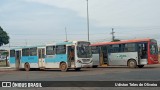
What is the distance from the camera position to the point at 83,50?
30328 mm

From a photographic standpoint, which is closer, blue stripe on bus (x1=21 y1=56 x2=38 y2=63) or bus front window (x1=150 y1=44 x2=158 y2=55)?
bus front window (x1=150 y1=44 x2=158 y2=55)

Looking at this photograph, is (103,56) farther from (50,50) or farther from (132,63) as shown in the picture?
(50,50)

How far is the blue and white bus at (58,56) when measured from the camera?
29.9 metres

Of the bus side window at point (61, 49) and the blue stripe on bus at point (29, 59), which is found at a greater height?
the bus side window at point (61, 49)

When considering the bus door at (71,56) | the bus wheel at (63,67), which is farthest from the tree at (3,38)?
the bus door at (71,56)

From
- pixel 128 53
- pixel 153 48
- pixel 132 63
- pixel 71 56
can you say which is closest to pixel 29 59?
pixel 71 56

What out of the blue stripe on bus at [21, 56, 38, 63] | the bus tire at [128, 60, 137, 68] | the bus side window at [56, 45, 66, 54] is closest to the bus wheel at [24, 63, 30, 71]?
the blue stripe on bus at [21, 56, 38, 63]

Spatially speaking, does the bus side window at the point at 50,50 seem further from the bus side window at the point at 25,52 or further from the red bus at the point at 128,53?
the red bus at the point at 128,53

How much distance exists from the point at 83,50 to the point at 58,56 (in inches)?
103

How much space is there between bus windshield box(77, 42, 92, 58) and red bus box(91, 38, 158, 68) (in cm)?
492

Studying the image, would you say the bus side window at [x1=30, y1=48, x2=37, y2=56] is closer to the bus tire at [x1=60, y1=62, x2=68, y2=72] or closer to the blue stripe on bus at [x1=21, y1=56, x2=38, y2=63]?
the blue stripe on bus at [x1=21, y1=56, x2=38, y2=63]

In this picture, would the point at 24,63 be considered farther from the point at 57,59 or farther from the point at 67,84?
the point at 67,84

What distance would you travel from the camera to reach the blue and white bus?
29859 millimetres

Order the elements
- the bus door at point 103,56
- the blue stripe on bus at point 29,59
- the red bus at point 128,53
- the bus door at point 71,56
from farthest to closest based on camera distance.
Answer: the bus door at point 103,56 → the blue stripe on bus at point 29,59 → the red bus at point 128,53 → the bus door at point 71,56
